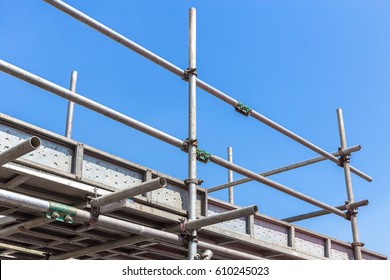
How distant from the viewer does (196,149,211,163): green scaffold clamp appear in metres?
8.87

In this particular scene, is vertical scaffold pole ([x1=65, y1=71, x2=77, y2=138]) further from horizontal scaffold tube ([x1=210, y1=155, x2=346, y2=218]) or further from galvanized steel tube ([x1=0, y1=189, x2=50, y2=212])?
galvanized steel tube ([x1=0, y1=189, x2=50, y2=212])

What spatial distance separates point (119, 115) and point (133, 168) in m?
0.79

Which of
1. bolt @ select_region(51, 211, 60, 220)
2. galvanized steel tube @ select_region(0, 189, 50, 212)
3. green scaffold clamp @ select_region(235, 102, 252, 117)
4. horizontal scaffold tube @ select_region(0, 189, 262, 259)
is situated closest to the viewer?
galvanized steel tube @ select_region(0, 189, 50, 212)

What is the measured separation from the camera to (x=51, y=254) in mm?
9953

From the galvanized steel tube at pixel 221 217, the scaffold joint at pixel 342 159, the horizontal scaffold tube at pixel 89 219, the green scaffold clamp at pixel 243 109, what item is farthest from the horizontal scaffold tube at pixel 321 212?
the galvanized steel tube at pixel 221 217

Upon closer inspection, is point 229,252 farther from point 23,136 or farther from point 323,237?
point 23,136

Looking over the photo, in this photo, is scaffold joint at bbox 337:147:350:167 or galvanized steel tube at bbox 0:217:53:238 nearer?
galvanized steel tube at bbox 0:217:53:238

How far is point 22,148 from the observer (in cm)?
532

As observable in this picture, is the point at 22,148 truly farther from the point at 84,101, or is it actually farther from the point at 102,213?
the point at 84,101

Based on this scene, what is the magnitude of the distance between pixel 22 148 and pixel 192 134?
3.91 m

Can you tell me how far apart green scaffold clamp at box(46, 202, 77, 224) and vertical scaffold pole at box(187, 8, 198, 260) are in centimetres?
198

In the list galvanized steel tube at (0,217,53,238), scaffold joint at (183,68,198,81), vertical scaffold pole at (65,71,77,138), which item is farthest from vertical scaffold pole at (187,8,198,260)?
vertical scaffold pole at (65,71,77,138)

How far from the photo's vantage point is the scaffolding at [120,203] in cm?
689
